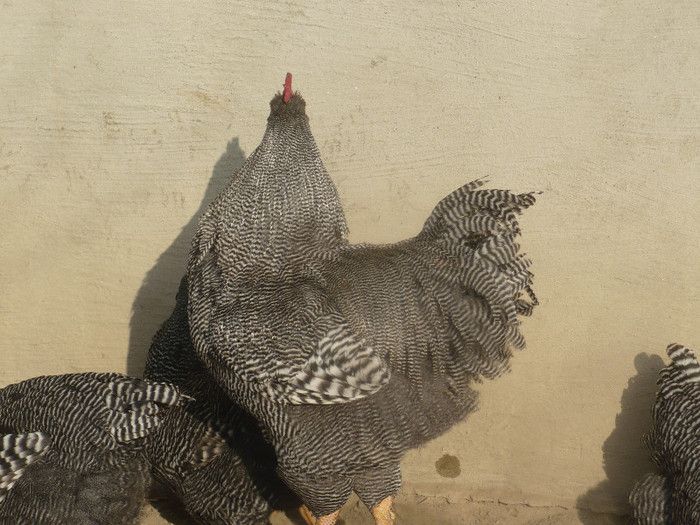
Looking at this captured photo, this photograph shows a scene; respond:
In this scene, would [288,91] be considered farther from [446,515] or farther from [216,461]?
[446,515]

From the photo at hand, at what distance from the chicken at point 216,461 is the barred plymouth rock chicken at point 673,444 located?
2134 millimetres

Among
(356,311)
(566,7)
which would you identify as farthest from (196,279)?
(566,7)

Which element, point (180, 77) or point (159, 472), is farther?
point (180, 77)

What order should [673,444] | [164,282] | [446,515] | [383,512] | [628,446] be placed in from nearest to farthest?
[673,444] → [383,512] → [628,446] → [446,515] → [164,282]

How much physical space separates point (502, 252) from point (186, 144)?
7.65ft

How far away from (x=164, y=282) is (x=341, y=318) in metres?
2.01

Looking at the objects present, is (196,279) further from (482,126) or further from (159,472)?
(482,126)

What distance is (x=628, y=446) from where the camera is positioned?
14.2ft

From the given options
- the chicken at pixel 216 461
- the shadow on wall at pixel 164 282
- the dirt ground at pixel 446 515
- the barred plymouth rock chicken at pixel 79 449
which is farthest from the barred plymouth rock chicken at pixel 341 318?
the dirt ground at pixel 446 515

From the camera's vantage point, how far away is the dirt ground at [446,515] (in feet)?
14.8

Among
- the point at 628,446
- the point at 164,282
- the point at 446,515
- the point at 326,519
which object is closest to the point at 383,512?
Answer: the point at 326,519

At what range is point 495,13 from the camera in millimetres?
4137

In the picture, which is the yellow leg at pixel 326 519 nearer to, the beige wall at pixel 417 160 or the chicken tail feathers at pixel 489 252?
the beige wall at pixel 417 160

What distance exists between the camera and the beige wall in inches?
159
